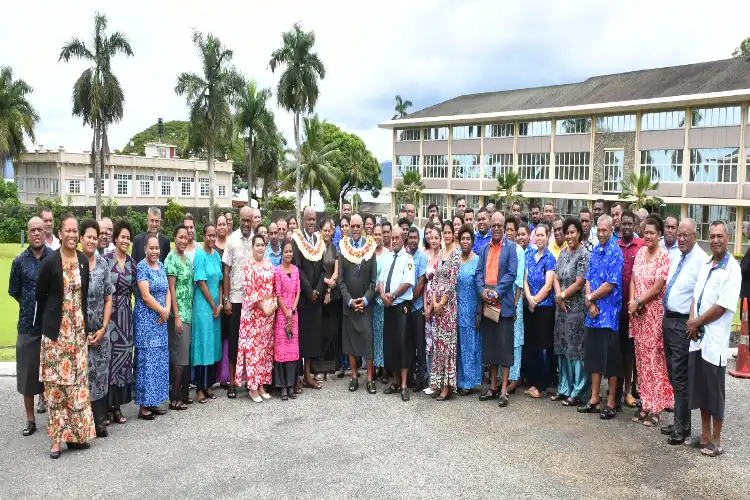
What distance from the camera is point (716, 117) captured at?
3191 cm

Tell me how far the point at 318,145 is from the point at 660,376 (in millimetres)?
44491

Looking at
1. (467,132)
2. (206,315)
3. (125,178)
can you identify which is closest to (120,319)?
(206,315)

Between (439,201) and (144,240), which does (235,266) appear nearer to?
(144,240)

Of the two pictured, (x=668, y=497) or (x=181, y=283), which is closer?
(x=668, y=497)

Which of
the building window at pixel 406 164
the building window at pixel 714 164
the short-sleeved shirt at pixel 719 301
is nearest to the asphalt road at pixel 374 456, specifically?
the short-sleeved shirt at pixel 719 301

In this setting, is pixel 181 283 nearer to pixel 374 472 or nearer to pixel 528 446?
pixel 374 472

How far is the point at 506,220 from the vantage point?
755 centimetres

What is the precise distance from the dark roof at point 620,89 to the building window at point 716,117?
988 mm

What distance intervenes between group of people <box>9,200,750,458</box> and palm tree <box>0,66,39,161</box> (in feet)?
133

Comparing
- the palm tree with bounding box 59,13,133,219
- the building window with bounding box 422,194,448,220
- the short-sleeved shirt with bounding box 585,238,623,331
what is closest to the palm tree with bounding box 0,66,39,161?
the palm tree with bounding box 59,13,133,219

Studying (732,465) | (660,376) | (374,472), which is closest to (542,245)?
(660,376)

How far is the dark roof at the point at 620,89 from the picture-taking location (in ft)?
108

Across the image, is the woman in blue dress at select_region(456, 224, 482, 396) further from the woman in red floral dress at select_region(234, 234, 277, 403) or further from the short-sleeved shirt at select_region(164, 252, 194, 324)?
the short-sleeved shirt at select_region(164, 252, 194, 324)

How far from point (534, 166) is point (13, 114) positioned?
110 ft
